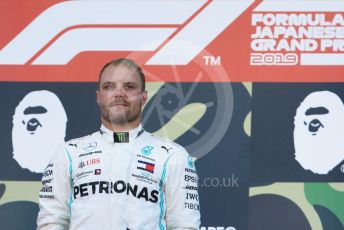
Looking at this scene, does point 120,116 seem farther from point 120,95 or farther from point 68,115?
point 68,115

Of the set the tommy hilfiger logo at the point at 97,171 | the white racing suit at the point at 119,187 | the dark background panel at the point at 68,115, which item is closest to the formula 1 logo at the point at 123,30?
the dark background panel at the point at 68,115

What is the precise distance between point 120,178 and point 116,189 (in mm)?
48

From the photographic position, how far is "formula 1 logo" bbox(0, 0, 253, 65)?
3.04 m


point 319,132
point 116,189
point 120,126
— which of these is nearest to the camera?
point 116,189

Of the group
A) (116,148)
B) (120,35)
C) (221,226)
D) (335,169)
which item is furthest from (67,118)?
(335,169)

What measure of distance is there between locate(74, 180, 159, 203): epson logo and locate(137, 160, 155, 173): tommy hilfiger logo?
0.08 m

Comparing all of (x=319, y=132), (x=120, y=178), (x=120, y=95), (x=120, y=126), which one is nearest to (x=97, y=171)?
(x=120, y=178)

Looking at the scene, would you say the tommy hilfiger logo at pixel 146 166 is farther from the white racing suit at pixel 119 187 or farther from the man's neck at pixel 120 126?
the man's neck at pixel 120 126

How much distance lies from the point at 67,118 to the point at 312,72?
1.27m

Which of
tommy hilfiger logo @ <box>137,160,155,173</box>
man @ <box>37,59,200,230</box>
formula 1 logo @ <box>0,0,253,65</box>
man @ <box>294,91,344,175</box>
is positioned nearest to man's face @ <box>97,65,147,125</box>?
man @ <box>37,59,200,230</box>

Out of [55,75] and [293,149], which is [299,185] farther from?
[55,75]

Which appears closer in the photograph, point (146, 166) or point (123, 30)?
point (146, 166)

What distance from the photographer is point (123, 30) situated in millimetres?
3070

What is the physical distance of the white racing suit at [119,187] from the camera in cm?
230
